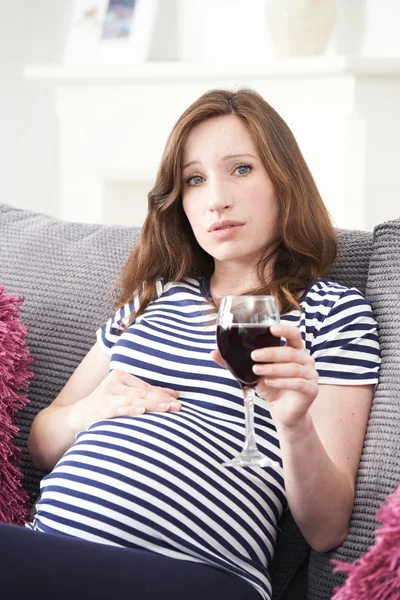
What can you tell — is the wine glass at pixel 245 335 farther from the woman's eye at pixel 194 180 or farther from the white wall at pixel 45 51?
the white wall at pixel 45 51

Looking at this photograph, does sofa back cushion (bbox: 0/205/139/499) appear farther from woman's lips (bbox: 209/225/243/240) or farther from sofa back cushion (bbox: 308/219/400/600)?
sofa back cushion (bbox: 308/219/400/600)

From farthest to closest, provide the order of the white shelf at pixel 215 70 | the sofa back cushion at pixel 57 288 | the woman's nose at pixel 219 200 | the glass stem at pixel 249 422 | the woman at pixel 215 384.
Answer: the white shelf at pixel 215 70 < the sofa back cushion at pixel 57 288 < the woman's nose at pixel 219 200 < the woman at pixel 215 384 < the glass stem at pixel 249 422

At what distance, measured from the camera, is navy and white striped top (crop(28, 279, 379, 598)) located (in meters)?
1.34

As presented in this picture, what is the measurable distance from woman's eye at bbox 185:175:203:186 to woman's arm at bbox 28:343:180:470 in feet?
1.10

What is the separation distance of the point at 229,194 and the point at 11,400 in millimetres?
519

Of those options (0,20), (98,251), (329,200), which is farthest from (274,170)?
(0,20)

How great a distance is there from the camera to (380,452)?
1363mm

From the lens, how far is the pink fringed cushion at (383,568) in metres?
1.06

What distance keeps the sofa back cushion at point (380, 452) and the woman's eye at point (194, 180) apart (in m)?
0.38

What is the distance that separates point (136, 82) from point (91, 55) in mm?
252

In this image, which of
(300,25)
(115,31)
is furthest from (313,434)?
(115,31)

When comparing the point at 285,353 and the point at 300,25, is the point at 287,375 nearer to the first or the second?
the point at 285,353

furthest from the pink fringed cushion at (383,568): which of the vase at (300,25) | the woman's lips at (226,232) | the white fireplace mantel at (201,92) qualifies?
the vase at (300,25)

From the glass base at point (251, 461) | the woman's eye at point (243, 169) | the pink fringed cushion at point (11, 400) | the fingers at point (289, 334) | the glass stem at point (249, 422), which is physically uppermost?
the woman's eye at point (243, 169)
